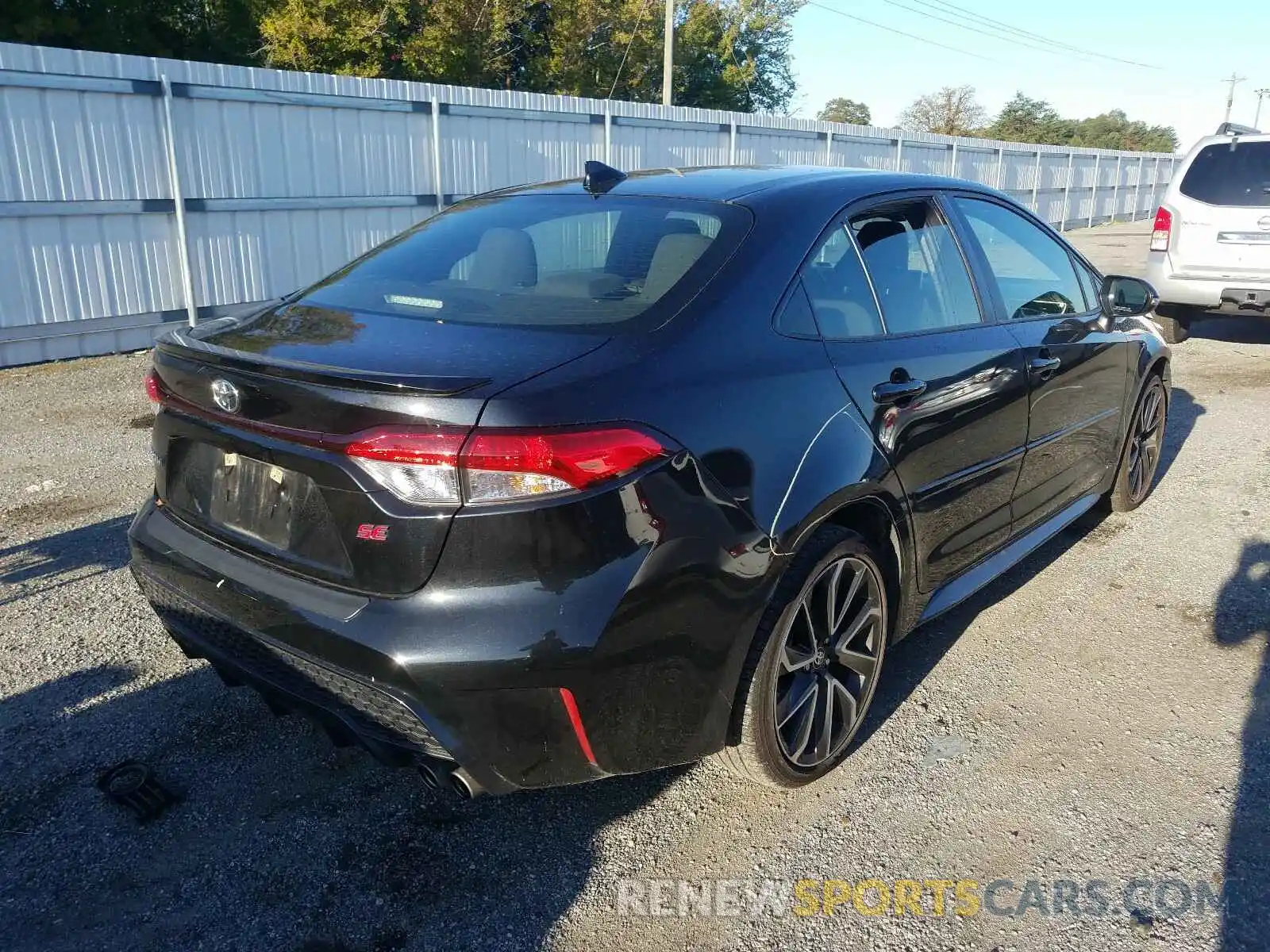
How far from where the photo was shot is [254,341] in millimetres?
2510

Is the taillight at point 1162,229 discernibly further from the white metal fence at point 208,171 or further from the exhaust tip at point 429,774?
the exhaust tip at point 429,774

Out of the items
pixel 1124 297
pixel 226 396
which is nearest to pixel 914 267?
pixel 1124 297

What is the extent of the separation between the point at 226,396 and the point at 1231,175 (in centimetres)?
958

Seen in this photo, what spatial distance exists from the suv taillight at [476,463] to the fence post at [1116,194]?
3328cm

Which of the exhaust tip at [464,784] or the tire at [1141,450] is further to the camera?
the tire at [1141,450]

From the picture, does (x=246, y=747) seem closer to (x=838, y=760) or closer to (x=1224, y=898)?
(x=838, y=760)

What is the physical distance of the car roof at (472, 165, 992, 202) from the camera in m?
3.05

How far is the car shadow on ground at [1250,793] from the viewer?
2.37 m

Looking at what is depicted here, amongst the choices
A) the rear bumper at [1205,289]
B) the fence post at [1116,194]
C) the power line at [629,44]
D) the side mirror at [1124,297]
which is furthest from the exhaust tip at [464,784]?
the fence post at [1116,194]

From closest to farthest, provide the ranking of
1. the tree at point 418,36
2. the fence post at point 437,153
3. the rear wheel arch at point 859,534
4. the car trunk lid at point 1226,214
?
1. the rear wheel arch at point 859,534
2. the car trunk lid at point 1226,214
3. the fence post at point 437,153
4. the tree at point 418,36

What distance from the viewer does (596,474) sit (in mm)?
2113

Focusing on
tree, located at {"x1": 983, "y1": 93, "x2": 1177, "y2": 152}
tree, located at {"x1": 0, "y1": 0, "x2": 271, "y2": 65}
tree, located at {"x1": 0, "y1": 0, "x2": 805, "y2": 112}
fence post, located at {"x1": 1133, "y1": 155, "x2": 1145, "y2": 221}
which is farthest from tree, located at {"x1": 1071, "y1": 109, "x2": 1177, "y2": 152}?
tree, located at {"x1": 0, "y1": 0, "x2": 271, "y2": 65}

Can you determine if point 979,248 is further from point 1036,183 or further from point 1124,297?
point 1036,183

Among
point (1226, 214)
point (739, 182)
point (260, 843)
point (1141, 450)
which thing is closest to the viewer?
point (260, 843)
